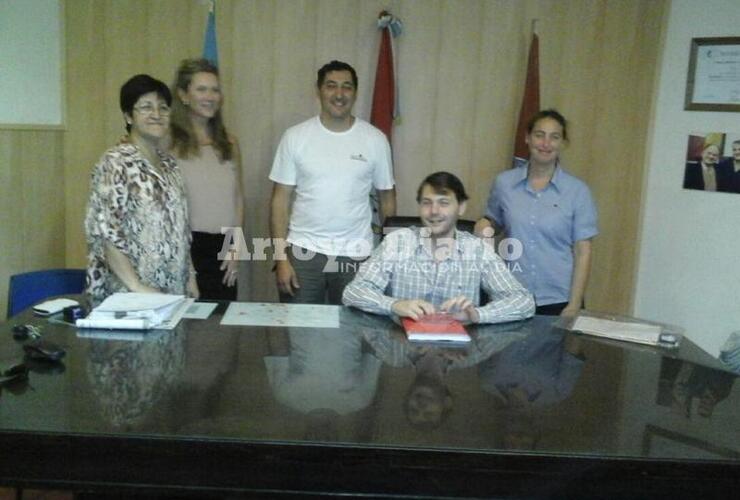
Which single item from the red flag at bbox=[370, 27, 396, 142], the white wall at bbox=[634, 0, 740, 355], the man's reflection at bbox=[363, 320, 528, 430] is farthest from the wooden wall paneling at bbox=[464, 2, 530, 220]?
the man's reflection at bbox=[363, 320, 528, 430]

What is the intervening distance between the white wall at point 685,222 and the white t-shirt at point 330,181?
1.53 meters

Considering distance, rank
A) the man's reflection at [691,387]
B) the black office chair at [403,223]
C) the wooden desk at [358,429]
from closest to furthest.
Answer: the wooden desk at [358,429]
the man's reflection at [691,387]
the black office chair at [403,223]

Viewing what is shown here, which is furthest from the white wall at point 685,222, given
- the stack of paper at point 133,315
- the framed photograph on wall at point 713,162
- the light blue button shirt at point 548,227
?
the stack of paper at point 133,315

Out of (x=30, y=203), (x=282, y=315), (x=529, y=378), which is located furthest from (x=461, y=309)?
(x=30, y=203)

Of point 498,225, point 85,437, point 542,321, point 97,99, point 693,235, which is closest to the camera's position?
point 85,437

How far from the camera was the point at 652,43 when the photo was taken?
3.43m

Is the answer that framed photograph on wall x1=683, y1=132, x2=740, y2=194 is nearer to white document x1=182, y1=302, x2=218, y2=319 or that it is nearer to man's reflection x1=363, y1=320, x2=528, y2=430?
man's reflection x1=363, y1=320, x2=528, y2=430

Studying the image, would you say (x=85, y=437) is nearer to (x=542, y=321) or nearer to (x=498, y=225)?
(x=542, y=321)

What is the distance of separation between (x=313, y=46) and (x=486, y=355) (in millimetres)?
2193

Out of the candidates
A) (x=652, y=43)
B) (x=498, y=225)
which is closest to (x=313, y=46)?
(x=498, y=225)

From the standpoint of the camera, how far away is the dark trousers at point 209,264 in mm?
2736

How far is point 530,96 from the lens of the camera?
334cm

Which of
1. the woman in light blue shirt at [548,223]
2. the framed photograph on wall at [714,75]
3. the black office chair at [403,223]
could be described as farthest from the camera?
the framed photograph on wall at [714,75]

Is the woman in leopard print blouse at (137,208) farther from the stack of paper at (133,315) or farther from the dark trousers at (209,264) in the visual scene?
the dark trousers at (209,264)
